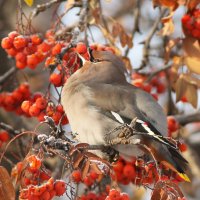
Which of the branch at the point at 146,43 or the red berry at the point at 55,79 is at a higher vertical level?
the red berry at the point at 55,79

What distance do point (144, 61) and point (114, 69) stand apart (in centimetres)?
79

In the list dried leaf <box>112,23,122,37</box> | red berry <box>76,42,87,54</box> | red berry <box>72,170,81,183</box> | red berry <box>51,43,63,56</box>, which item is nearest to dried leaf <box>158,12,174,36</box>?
dried leaf <box>112,23,122,37</box>

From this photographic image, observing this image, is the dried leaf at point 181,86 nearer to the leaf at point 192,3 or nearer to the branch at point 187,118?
the leaf at point 192,3

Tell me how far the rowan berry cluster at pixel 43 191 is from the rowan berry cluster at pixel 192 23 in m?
1.61

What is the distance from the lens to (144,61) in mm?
5223

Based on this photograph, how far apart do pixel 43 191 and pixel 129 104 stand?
41.8 inches

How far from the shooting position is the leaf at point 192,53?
4359 mm

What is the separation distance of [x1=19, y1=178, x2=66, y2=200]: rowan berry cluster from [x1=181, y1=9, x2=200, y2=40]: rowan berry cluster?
1.61 meters

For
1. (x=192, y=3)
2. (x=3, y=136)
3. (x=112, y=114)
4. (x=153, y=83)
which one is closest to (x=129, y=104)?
(x=112, y=114)

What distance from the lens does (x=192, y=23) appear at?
442 centimetres

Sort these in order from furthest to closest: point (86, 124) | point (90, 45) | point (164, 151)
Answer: point (90, 45) → point (86, 124) → point (164, 151)

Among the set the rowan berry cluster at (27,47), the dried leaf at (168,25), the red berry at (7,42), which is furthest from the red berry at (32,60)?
the dried leaf at (168,25)

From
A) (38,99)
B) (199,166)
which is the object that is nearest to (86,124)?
(38,99)

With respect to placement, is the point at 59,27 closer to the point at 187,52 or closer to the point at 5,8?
the point at 187,52
